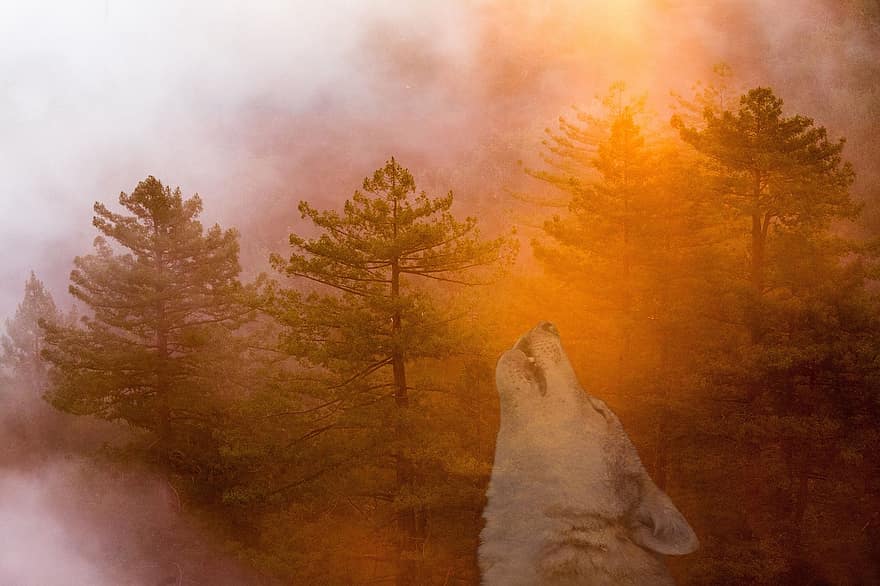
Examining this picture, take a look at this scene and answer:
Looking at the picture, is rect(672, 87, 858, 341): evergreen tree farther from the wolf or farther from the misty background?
the misty background

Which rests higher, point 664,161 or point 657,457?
point 664,161

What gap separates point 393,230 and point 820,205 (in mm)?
8061

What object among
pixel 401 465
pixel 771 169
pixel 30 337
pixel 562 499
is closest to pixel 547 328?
pixel 562 499

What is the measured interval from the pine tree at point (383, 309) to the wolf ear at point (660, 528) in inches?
283

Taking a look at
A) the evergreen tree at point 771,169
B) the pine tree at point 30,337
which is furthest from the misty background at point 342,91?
the evergreen tree at point 771,169

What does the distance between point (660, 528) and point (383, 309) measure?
7826 millimetres

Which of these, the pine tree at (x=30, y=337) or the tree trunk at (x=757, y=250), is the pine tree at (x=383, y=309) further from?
the pine tree at (x=30, y=337)

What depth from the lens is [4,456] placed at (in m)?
31.5

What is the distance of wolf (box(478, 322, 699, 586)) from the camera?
4008 millimetres

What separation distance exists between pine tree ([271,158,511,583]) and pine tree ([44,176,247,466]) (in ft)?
24.8

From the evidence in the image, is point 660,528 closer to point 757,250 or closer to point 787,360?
point 787,360

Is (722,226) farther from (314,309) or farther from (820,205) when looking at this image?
(314,309)

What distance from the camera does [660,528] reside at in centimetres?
405

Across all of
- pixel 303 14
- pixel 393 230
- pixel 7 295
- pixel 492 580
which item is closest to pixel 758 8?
pixel 303 14
